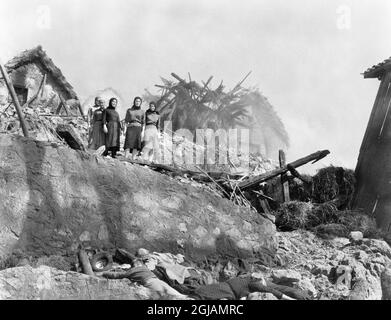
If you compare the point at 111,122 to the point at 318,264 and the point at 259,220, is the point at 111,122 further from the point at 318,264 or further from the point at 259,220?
the point at 318,264

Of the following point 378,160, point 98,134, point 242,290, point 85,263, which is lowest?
point 242,290

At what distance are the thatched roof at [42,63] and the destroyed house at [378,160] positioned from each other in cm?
1190

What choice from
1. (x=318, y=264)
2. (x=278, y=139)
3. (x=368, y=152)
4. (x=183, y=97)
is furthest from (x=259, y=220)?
(x=278, y=139)

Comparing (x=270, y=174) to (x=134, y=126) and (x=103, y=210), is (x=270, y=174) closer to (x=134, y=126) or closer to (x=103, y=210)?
(x=134, y=126)

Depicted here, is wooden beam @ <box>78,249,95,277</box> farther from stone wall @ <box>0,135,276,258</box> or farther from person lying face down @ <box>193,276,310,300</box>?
person lying face down @ <box>193,276,310,300</box>

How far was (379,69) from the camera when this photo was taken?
44.7ft

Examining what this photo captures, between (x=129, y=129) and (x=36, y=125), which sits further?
(x=36, y=125)

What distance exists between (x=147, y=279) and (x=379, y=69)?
9.24 meters

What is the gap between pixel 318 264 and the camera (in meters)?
8.57

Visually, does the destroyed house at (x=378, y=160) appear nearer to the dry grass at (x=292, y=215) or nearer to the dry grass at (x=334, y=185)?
the dry grass at (x=334, y=185)

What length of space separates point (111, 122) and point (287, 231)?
4.02m

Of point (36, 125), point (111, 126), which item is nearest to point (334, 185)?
point (111, 126)

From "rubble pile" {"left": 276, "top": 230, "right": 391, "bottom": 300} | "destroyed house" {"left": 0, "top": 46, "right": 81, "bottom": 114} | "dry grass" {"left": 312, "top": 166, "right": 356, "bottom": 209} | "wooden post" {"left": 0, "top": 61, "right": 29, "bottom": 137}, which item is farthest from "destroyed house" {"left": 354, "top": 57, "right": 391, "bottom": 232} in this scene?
"destroyed house" {"left": 0, "top": 46, "right": 81, "bottom": 114}
